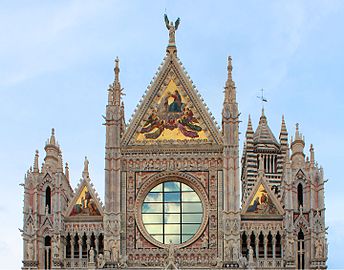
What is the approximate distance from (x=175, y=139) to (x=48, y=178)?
5.23 m

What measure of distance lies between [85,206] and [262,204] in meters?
6.87

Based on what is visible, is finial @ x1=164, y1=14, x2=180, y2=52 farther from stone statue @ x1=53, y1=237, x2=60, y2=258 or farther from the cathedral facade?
stone statue @ x1=53, y1=237, x2=60, y2=258

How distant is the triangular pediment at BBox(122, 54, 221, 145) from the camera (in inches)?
1873

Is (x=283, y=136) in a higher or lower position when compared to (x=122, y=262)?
higher

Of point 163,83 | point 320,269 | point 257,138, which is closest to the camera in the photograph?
point 320,269

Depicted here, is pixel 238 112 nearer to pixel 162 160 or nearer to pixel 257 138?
pixel 162 160

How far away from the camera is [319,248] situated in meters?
45.1

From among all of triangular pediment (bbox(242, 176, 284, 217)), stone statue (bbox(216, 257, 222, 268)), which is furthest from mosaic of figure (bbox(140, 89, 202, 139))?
stone statue (bbox(216, 257, 222, 268))

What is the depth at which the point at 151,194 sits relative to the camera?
154 feet

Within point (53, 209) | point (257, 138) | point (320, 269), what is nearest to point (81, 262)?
point (53, 209)

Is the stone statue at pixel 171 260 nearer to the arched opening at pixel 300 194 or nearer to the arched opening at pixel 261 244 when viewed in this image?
the arched opening at pixel 261 244

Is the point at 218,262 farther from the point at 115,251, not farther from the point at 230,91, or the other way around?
the point at 230,91

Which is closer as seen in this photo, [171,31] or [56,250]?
[56,250]

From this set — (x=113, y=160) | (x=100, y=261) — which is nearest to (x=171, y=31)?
(x=113, y=160)
